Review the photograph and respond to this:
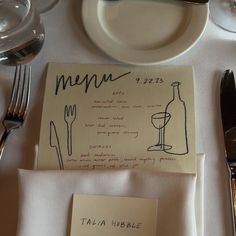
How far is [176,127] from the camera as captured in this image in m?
0.60

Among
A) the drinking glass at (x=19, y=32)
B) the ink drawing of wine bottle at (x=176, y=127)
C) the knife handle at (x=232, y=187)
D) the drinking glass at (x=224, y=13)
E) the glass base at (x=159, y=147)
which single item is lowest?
the knife handle at (x=232, y=187)

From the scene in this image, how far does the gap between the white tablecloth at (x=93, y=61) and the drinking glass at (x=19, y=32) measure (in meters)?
0.02

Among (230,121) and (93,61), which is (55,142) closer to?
(93,61)

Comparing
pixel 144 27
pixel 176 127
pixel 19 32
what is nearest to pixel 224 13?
pixel 144 27

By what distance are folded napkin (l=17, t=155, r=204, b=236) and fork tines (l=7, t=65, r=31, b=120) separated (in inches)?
5.0

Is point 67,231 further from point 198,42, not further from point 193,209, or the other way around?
point 198,42

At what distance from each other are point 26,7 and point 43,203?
343 millimetres

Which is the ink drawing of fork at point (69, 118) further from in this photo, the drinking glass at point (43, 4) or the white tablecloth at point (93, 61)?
the drinking glass at point (43, 4)

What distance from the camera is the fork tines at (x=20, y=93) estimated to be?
631mm

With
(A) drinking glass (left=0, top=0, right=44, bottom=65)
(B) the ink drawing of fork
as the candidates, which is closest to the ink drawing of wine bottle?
(B) the ink drawing of fork

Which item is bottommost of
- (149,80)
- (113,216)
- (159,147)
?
(113,216)

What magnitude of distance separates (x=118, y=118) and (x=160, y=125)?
0.07 metres

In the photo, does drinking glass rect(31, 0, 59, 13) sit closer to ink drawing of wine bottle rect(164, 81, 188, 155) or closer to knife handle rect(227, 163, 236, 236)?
ink drawing of wine bottle rect(164, 81, 188, 155)

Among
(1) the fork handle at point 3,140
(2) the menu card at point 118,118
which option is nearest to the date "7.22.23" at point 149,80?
(2) the menu card at point 118,118
